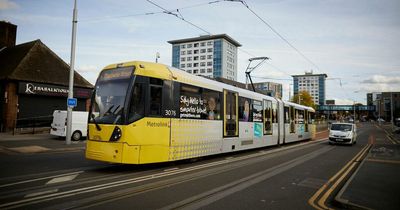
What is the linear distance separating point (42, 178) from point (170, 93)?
14.6ft

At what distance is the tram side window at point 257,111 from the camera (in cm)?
1479

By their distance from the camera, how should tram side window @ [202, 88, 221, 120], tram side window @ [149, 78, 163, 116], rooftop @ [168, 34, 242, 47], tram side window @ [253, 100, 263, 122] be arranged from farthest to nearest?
rooftop @ [168, 34, 242, 47] → tram side window @ [253, 100, 263, 122] → tram side window @ [202, 88, 221, 120] → tram side window @ [149, 78, 163, 116]

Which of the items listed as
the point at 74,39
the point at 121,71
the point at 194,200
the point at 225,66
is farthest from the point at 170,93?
the point at 225,66

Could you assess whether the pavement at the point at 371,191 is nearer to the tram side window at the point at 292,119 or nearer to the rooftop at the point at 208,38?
the tram side window at the point at 292,119

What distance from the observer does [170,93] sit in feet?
29.9

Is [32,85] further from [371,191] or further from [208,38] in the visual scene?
[208,38]

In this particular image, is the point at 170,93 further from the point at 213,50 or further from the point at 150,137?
the point at 213,50

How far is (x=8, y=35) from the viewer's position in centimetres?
3338

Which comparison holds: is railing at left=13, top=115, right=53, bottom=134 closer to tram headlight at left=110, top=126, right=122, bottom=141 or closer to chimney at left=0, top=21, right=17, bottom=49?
chimney at left=0, top=21, right=17, bottom=49

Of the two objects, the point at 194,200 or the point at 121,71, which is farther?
the point at 121,71

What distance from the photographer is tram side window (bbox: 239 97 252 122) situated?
43.6 ft

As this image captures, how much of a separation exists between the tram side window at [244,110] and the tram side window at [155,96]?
5.54 m

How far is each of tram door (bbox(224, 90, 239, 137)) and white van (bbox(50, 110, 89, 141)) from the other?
1247 centimetres

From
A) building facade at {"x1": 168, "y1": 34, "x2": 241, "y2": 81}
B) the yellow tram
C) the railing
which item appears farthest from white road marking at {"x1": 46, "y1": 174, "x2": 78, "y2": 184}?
building facade at {"x1": 168, "y1": 34, "x2": 241, "y2": 81}
